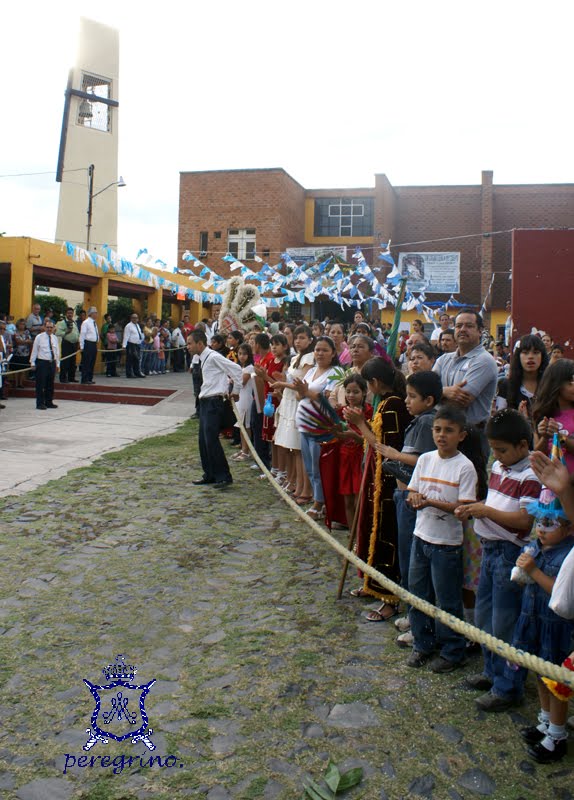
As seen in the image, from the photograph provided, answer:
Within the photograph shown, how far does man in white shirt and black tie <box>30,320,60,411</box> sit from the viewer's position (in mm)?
13750

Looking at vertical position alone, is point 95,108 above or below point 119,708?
above

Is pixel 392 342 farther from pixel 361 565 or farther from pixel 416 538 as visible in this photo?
pixel 361 565

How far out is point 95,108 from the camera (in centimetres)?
3170

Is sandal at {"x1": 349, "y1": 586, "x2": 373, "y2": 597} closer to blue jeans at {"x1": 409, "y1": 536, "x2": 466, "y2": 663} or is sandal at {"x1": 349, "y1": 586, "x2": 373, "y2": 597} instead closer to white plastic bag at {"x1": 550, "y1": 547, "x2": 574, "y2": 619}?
blue jeans at {"x1": 409, "y1": 536, "x2": 466, "y2": 663}

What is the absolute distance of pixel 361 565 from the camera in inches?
132

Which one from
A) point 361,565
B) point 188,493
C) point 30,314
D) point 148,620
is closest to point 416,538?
point 361,565

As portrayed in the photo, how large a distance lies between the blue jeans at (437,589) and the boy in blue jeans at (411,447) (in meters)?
0.21

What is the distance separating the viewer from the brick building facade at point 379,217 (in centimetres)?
3250

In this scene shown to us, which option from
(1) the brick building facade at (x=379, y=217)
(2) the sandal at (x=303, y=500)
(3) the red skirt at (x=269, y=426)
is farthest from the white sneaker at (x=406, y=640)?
(1) the brick building facade at (x=379, y=217)

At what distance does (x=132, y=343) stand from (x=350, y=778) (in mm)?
17401

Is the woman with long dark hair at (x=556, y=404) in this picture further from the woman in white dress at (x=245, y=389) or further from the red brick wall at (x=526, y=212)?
the red brick wall at (x=526, y=212)

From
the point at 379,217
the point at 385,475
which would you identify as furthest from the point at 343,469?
the point at 379,217

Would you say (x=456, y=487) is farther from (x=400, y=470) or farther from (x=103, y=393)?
(x=103, y=393)

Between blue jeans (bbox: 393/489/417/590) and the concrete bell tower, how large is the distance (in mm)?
28334
